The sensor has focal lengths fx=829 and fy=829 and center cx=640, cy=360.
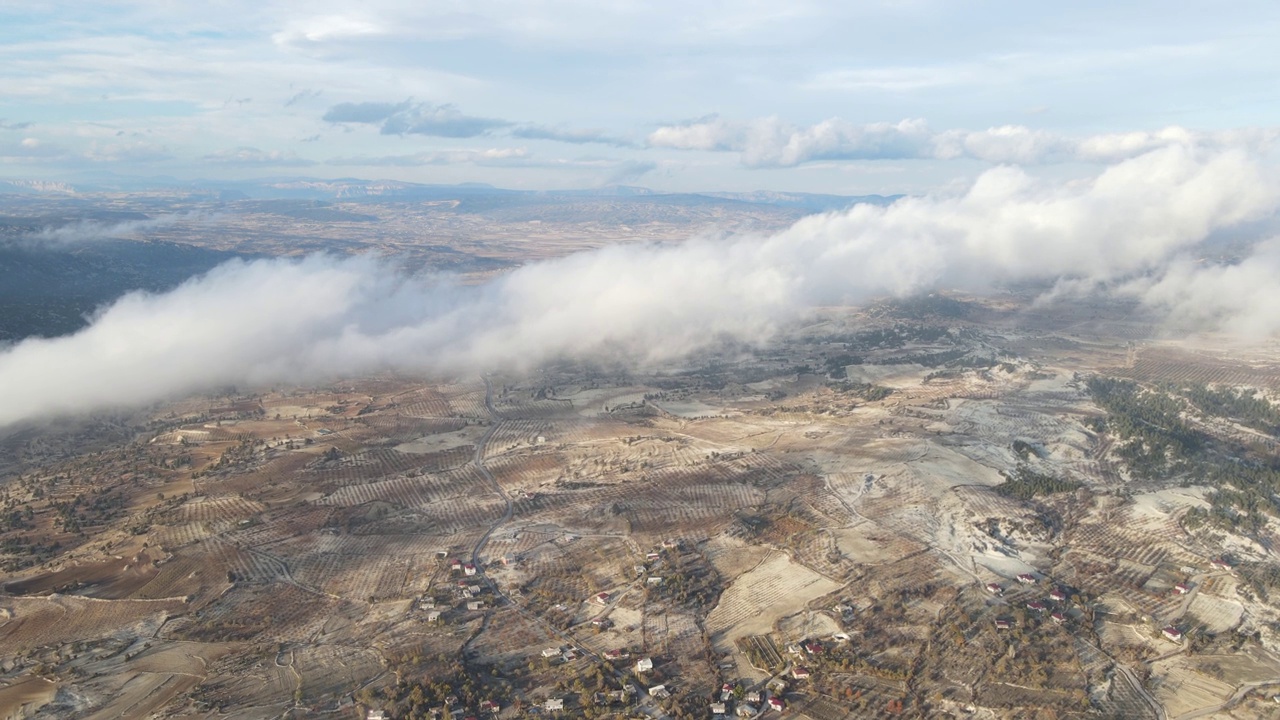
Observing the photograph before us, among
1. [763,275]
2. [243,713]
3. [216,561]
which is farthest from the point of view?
[763,275]

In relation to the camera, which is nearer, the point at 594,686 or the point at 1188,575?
the point at 594,686

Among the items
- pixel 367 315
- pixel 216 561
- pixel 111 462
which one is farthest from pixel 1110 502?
pixel 367 315

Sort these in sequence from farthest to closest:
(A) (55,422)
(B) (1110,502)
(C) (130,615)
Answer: (A) (55,422)
(B) (1110,502)
(C) (130,615)

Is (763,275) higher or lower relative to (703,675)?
higher

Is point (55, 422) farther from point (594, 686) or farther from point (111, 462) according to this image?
point (594, 686)

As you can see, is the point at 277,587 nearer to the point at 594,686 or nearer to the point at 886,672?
the point at 594,686

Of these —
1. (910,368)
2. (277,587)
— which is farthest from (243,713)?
(910,368)
